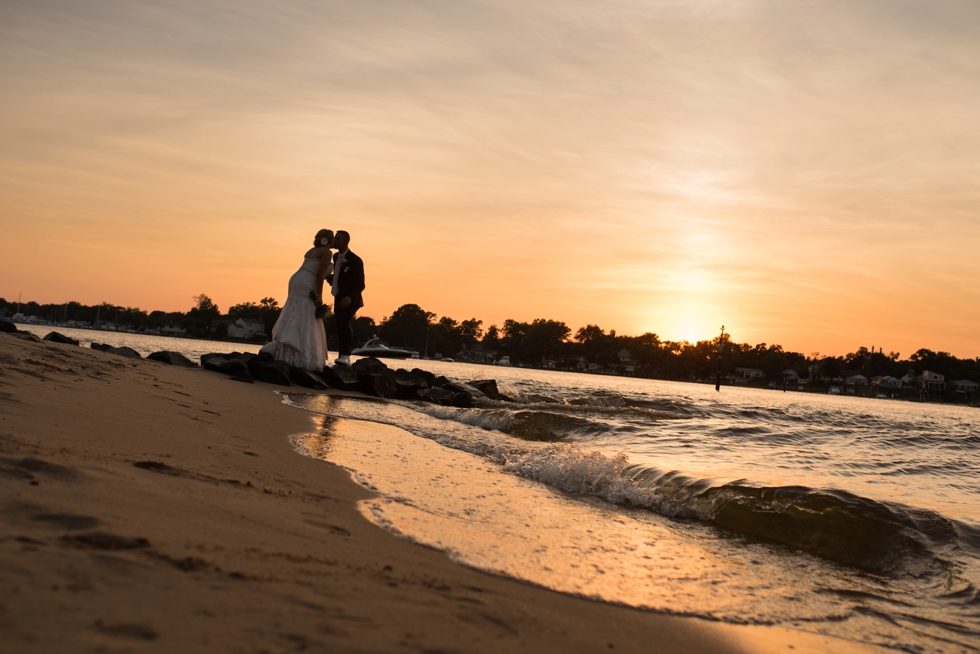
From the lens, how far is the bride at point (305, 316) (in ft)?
39.1

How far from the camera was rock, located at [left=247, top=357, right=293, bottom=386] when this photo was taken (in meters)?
11.3

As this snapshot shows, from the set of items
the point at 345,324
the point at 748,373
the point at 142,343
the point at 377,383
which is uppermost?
the point at 748,373

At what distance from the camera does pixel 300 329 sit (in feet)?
40.1

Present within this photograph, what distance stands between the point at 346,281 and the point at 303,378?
2.50 meters

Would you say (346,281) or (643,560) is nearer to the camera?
(643,560)

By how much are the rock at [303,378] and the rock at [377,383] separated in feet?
3.27

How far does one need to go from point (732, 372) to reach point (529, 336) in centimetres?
4916

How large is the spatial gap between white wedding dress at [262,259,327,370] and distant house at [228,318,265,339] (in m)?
104

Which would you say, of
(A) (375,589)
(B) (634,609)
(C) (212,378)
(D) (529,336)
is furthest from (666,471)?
(D) (529,336)

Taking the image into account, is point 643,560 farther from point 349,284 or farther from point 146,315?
point 146,315

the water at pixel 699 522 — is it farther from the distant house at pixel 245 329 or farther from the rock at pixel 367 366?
the distant house at pixel 245 329

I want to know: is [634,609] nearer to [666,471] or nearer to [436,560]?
[436,560]

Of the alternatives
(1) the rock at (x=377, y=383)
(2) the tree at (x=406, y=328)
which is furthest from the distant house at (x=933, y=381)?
(1) the rock at (x=377, y=383)

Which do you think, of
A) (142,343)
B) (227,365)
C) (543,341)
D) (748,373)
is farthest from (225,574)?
(748,373)
